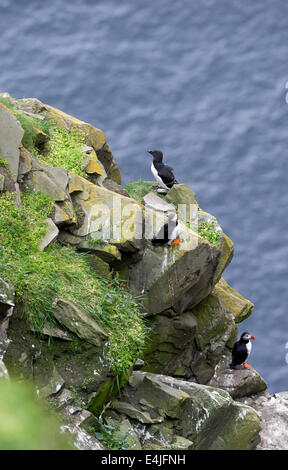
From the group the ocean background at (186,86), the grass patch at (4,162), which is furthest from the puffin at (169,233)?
the ocean background at (186,86)

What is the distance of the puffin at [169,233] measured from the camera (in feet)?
43.4

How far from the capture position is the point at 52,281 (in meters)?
10.5

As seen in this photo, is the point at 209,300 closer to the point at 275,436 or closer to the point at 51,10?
the point at 275,436

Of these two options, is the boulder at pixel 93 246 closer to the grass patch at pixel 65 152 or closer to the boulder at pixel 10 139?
the boulder at pixel 10 139

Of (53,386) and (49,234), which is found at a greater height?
(49,234)

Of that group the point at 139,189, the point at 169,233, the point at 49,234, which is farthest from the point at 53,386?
the point at 139,189

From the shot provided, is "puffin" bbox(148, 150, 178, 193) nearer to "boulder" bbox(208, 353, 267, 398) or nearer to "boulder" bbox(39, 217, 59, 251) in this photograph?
"boulder" bbox(39, 217, 59, 251)

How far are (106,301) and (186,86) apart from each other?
182ft

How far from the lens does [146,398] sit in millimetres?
11258

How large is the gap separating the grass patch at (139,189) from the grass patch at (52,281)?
12.4ft

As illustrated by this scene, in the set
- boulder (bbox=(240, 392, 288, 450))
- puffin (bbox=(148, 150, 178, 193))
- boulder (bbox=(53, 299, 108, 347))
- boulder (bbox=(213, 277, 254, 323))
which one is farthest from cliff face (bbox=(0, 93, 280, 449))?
boulder (bbox=(213, 277, 254, 323))

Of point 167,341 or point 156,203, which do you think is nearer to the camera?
point 167,341

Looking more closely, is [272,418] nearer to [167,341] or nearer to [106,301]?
[167,341]

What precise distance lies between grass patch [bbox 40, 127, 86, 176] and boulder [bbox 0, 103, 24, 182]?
1377 mm
